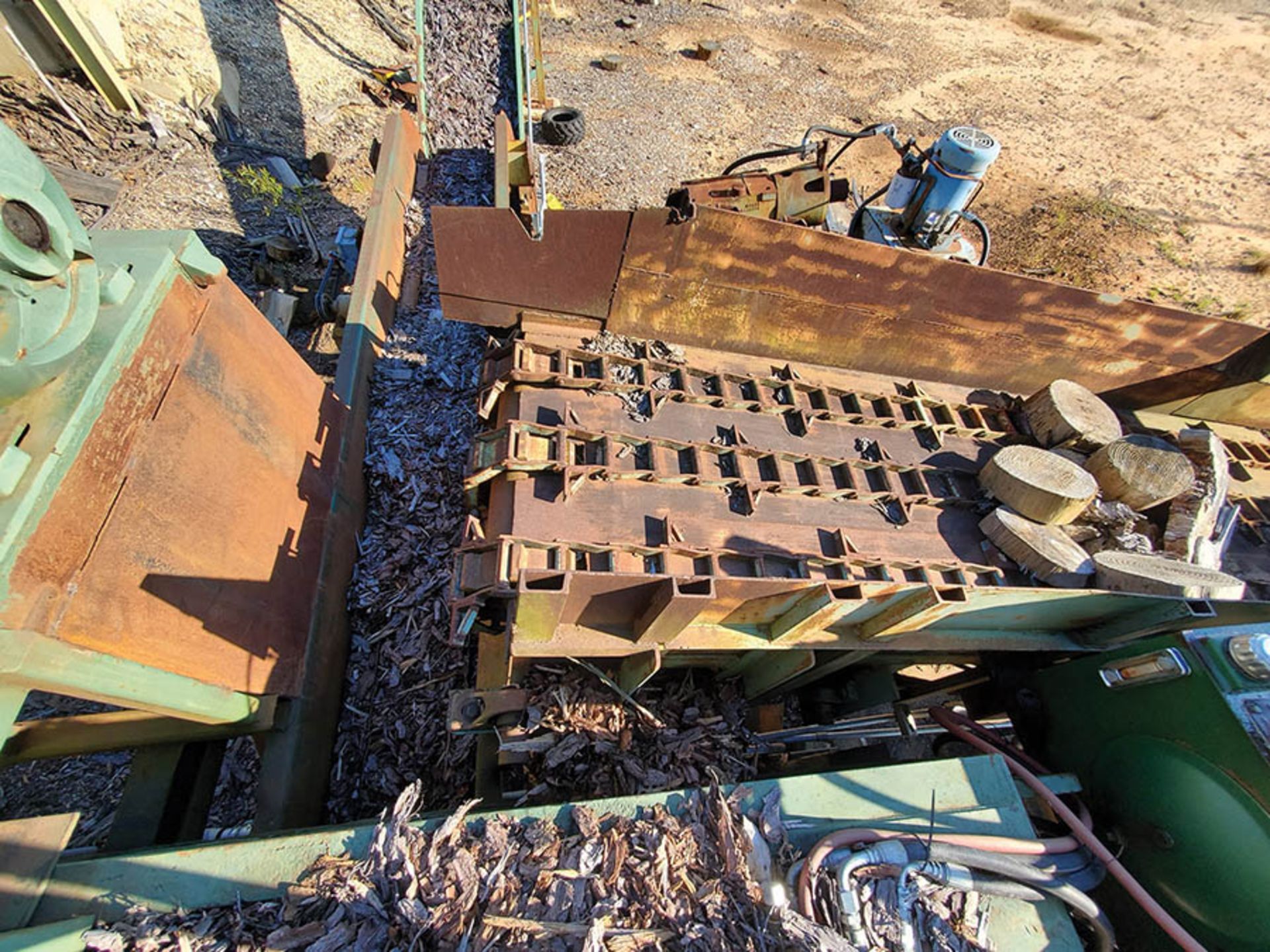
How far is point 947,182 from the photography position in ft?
17.5

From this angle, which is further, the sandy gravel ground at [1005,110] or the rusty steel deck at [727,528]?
the sandy gravel ground at [1005,110]

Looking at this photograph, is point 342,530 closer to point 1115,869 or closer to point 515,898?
point 515,898

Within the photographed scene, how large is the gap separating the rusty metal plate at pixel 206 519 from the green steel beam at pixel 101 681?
6 centimetres

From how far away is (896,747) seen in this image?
18.0ft

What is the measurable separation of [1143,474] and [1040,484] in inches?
34.9

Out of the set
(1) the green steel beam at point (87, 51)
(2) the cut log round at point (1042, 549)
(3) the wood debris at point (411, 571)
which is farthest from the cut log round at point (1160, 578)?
(1) the green steel beam at point (87, 51)

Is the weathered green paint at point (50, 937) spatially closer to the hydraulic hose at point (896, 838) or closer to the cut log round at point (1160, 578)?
the hydraulic hose at point (896, 838)

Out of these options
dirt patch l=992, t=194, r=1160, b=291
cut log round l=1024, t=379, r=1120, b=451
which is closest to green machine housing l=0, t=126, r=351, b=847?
cut log round l=1024, t=379, r=1120, b=451

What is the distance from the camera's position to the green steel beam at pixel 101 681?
1956 mm

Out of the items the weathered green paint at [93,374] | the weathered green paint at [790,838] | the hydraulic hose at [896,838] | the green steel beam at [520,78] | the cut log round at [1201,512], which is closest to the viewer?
the weathered green paint at [93,374]

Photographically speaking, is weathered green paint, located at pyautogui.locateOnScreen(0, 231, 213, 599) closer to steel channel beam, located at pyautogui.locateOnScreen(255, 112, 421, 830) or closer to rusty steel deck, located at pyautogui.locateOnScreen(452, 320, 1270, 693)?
rusty steel deck, located at pyautogui.locateOnScreen(452, 320, 1270, 693)

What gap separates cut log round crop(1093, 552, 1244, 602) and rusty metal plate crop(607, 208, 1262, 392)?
2016 millimetres

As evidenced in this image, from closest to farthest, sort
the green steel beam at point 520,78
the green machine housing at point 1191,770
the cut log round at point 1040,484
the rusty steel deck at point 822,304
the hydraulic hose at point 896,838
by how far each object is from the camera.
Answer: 1. the hydraulic hose at point 896,838
2. the green machine housing at point 1191,770
3. the cut log round at point 1040,484
4. the rusty steel deck at point 822,304
5. the green steel beam at point 520,78

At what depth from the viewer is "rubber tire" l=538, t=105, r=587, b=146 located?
9.08 m
